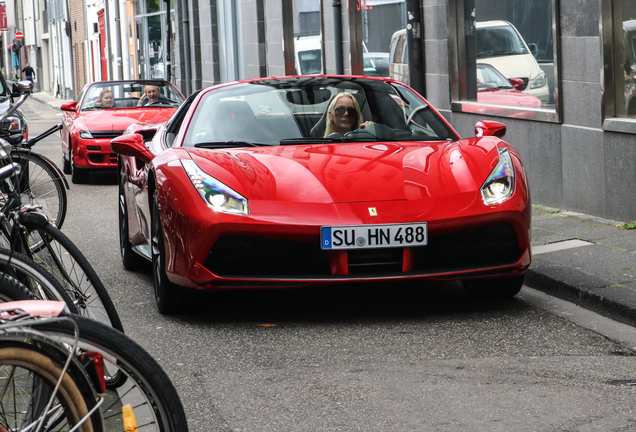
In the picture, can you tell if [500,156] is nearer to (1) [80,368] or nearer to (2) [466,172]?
(2) [466,172]

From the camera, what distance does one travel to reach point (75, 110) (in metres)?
14.0

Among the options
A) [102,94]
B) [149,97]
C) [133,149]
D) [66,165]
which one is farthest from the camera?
[66,165]

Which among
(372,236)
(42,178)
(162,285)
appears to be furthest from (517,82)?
(162,285)

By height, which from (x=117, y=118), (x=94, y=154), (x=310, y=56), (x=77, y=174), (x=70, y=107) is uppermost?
(x=310, y=56)

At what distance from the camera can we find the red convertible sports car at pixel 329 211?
5.18 metres

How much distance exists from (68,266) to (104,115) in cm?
1046

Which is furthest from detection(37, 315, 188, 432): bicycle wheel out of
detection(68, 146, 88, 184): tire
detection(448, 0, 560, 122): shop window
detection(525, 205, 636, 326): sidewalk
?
detection(68, 146, 88, 184): tire

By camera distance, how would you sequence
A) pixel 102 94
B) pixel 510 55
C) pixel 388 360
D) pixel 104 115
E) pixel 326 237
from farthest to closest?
pixel 102 94 < pixel 104 115 < pixel 510 55 < pixel 326 237 < pixel 388 360

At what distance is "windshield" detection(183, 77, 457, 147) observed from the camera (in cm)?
616

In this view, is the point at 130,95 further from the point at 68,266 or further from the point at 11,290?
the point at 11,290

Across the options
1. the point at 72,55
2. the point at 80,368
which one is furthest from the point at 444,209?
the point at 72,55

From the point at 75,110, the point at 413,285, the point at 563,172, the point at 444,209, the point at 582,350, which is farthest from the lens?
the point at 75,110

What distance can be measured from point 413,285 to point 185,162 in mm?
1698

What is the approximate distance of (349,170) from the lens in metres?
5.53
